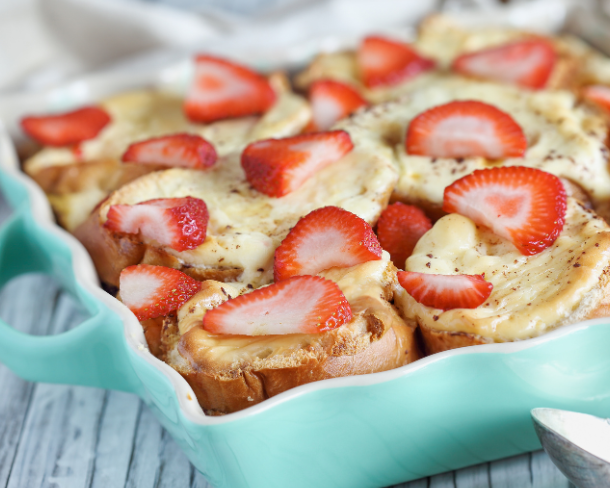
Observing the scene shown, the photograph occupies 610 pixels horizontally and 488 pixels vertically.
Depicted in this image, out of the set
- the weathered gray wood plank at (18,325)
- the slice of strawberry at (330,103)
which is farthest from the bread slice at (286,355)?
the slice of strawberry at (330,103)

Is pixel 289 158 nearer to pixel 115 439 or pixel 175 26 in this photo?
pixel 115 439

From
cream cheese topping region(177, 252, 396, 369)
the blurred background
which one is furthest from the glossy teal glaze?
the blurred background

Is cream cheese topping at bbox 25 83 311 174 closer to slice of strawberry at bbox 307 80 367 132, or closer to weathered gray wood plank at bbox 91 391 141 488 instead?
slice of strawberry at bbox 307 80 367 132

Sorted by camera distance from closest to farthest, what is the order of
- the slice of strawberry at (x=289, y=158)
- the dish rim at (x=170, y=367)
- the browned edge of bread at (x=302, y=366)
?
the dish rim at (x=170, y=367) → the browned edge of bread at (x=302, y=366) → the slice of strawberry at (x=289, y=158)

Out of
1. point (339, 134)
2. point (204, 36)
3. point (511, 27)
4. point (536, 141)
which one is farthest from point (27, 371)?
point (511, 27)

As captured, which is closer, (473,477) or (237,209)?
(473,477)

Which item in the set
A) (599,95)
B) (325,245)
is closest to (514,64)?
(599,95)

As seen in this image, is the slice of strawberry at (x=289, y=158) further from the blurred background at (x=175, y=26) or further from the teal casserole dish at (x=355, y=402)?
the blurred background at (x=175, y=26)
